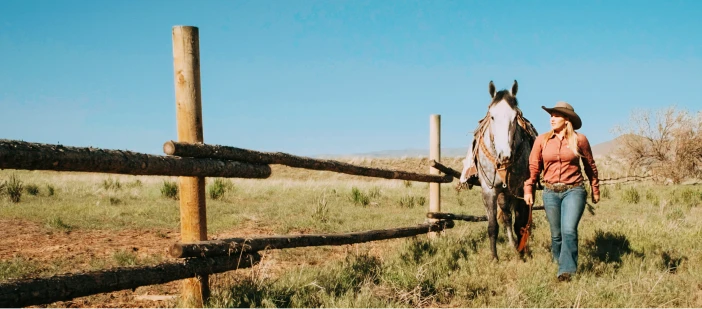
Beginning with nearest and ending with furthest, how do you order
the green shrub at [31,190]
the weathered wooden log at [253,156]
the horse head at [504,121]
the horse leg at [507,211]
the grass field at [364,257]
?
1. the weathered wooden log at [253,156]
2. the grass field at [364,257]
3. the horse head at [504,121]
4. the horse leg at [507,211]
5. the green shrub at [31,190]

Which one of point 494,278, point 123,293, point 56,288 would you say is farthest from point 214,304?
point 494,278

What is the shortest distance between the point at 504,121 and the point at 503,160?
1.54ft

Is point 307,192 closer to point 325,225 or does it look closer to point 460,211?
point 460,211

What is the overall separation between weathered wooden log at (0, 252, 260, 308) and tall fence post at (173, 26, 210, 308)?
0.18 meters

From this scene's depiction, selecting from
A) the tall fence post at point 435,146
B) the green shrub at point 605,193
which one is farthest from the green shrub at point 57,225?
the green shrub at point 605,193

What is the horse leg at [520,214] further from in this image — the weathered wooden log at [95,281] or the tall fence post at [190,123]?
the tall fence post at [190,123]

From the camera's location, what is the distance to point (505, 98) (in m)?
6.09

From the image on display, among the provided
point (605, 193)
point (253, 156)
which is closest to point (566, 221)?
point (253, 156)

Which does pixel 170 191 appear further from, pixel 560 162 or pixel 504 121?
pixel 560 162

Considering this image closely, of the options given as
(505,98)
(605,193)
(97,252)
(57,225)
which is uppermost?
(505,98)

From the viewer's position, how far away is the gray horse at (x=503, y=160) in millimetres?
5934

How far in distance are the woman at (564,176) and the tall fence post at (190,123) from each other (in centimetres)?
350

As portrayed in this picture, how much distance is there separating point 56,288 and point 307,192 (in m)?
11.9

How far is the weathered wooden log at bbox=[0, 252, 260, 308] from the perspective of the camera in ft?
8.55
